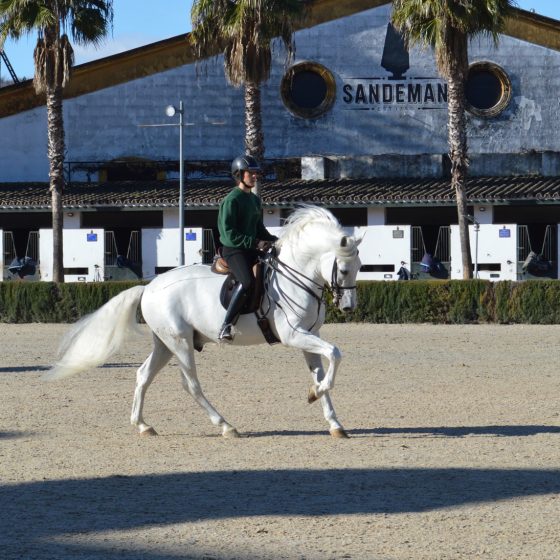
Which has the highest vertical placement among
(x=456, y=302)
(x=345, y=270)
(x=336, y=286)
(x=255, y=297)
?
(x=345, y=270)

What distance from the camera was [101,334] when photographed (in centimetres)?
1290

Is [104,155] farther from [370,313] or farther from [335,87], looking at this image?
[370,313]

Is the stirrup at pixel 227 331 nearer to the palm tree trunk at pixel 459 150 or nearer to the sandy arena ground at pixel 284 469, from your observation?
the sandy arena ground at pixel 284 469

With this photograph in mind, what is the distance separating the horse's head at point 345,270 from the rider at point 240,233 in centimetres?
78

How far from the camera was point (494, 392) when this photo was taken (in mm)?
15664

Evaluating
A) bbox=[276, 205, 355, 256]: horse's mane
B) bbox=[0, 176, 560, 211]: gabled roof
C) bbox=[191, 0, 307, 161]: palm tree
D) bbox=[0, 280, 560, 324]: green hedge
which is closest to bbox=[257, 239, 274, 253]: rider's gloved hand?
bbox=[276, 205, 355, 256]: horse's mane

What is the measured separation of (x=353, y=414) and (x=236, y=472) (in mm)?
3846

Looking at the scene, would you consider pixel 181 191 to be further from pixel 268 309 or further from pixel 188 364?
pixel 268 309

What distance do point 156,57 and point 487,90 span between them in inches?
508

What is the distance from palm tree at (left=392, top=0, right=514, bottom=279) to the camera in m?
38.2

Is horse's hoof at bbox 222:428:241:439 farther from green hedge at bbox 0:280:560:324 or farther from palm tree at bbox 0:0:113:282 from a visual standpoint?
palm tree at bbox 0:0:113:282

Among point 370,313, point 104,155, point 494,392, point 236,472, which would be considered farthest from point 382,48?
point 236,472

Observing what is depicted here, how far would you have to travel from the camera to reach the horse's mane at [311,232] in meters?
11.9

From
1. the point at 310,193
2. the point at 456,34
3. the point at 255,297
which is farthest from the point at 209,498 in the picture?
the point at 310,193
